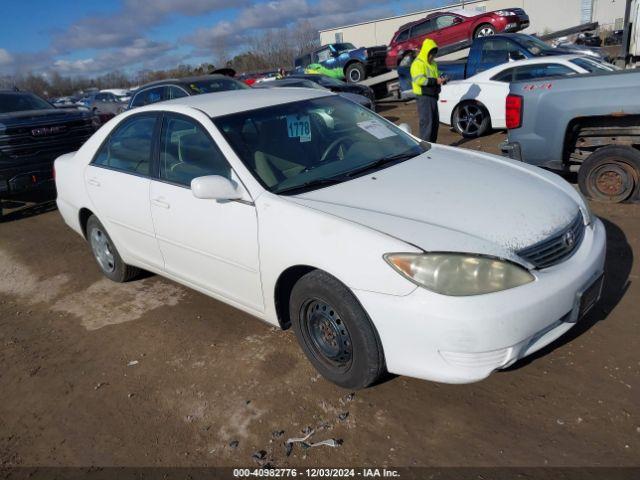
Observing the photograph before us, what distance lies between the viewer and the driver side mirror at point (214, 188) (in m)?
2.88

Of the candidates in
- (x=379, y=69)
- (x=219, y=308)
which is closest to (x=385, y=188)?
(x=219, y=308)

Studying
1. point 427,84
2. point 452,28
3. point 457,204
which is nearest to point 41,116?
point 427,84

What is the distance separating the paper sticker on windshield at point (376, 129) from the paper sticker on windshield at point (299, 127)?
0.44 metres

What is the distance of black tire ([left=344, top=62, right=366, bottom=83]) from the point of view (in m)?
17.0

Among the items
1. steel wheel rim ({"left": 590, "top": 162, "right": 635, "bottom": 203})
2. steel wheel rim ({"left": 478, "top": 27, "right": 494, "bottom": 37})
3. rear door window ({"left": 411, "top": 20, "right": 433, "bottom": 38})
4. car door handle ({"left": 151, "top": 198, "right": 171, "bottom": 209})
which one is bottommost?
steel wheel rim ({"left": 590, "top": 162, "right": 635, "bottom": 203})

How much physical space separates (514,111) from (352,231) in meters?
3.55

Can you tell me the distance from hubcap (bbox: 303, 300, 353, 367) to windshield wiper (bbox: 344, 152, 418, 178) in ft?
2.91

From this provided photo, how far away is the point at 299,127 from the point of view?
350 centimetres

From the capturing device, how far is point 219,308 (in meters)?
4.02

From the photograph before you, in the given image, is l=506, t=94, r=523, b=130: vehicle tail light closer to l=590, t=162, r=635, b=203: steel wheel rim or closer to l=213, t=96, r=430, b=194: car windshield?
l=590, t=162, r=635, b=203: steel wheel rim

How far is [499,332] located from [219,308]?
2.37 metres

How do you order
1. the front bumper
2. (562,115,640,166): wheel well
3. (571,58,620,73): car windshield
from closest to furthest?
1. the front bumper
2. (562,115,640,166): wheel well
3. (571,58,620,73): car windshield

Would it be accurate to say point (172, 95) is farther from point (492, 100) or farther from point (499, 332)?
point (499, 332)

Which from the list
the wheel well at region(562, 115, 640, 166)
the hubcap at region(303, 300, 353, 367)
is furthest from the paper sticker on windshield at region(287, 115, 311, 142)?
the wheel well at region(562, 115, 640, 166)
